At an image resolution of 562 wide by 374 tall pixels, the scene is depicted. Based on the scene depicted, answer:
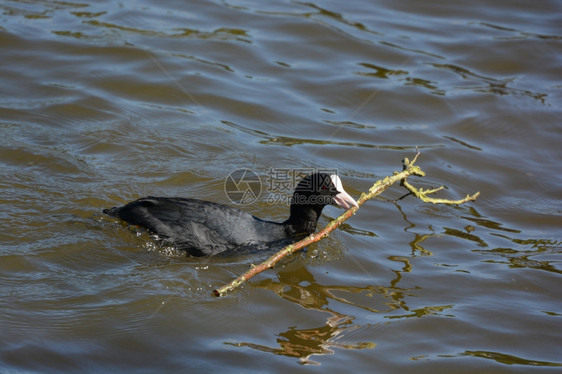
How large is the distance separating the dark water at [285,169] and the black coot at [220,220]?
0.54 feet

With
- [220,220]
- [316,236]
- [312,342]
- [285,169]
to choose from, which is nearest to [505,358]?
[312,342]

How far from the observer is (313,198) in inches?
209

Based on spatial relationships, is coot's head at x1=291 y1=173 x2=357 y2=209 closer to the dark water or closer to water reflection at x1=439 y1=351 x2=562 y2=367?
the dark water

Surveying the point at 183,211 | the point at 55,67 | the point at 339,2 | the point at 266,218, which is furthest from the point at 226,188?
the point at 339,2

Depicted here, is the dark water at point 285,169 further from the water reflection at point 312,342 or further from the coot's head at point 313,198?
the coot's head at point 313,198

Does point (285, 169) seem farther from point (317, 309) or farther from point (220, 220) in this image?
point (317, 309)

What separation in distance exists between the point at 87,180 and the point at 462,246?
3.33 meters

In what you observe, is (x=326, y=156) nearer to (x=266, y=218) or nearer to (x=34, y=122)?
(x=266, y=218)

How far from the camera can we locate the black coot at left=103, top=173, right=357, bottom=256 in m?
5.11

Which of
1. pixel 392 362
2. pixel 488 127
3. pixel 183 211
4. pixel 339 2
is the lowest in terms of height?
pixel 392 362

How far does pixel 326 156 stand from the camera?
6910mm

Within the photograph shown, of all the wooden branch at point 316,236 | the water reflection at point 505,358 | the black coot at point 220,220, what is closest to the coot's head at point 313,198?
the black coot at point 220,220

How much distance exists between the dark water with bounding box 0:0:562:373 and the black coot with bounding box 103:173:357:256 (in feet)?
0.54

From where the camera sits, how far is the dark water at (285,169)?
4.10 m
